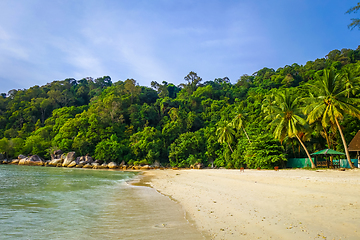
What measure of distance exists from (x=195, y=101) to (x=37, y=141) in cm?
3887

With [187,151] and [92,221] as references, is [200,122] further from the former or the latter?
[92,221]

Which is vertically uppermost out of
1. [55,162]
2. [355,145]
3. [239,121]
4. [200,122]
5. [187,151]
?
[200,122]

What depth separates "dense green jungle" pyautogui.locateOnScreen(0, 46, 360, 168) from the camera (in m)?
22.5

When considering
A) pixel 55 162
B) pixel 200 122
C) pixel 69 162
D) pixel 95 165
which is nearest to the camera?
pixel 95 165

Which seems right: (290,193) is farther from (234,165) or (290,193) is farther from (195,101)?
(195,101)

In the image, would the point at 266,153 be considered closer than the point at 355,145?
No

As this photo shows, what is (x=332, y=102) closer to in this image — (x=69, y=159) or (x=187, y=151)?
(x=187, y=151)

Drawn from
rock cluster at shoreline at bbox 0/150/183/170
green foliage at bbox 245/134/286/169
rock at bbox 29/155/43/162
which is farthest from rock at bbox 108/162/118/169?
green foliage at bbox 245/134/286/169

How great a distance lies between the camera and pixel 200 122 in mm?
51344

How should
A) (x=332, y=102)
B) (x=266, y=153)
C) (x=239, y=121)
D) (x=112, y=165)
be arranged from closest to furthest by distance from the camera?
(x=332, y=102), (x=266, y=153), (x=239, y=121), (x=112, y=165)

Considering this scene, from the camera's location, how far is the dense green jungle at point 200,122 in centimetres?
2248

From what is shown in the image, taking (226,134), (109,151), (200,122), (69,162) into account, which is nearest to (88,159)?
(69,162)

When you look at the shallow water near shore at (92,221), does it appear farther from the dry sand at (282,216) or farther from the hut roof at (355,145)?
the hut roof at (355,145)

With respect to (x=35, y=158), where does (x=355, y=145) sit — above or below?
above
